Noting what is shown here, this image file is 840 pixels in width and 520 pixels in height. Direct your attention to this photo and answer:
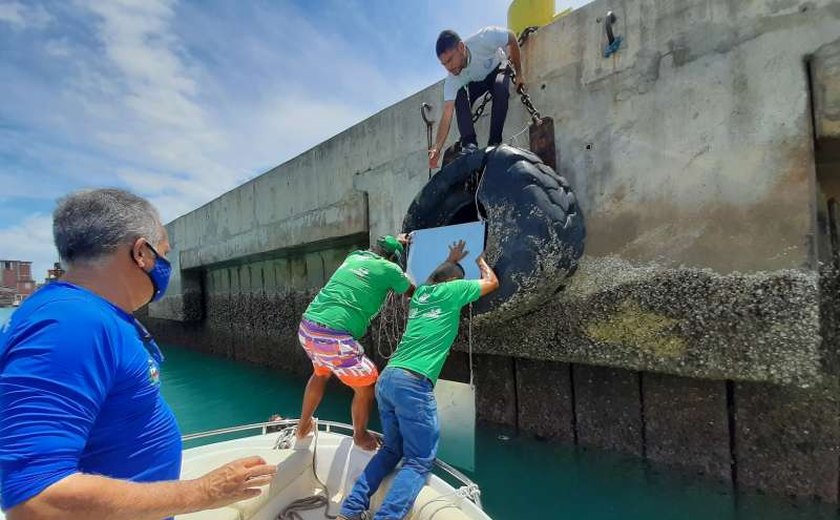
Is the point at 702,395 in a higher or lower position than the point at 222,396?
higher

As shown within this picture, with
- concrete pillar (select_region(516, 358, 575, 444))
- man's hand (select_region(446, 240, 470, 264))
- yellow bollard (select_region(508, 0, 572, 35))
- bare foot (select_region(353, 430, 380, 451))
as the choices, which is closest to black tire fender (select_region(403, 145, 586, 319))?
man's hand (select_region(446, 240, 470, 264))

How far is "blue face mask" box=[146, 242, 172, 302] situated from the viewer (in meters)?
1.06

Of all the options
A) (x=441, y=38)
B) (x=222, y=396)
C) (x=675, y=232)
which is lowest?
(x=222, y=396)

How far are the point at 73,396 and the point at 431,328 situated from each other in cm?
165

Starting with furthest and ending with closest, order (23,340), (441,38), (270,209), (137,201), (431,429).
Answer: (270,209)
(441,38)
(431,429)
(137,201)
(23,340)


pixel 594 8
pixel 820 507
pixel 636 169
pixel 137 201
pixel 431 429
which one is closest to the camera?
pixel 137 201

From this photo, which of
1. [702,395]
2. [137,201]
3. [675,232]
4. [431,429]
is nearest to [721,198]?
[675,232]

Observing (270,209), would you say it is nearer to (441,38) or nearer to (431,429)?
(441,38)

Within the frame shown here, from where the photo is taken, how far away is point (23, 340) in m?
0.77

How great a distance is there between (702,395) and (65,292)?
3204mm

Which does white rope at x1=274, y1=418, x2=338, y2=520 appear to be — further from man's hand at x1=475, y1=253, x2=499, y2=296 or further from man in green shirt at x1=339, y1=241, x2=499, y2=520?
man's hand at x1=475, y1=253, x2=499, y2=296

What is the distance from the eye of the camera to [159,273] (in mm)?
1078

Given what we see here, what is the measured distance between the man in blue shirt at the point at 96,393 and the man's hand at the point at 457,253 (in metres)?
2.32

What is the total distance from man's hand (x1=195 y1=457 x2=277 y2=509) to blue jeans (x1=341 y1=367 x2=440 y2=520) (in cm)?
112
